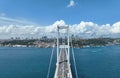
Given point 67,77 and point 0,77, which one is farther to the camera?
point 0,77

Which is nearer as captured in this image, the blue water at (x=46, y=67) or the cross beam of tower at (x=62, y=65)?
the cross beam of tower at (x=62, y=65)

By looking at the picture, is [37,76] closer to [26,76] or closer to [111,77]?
[26,76]

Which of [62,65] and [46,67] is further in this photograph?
[46,67]

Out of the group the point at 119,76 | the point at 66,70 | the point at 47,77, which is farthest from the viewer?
the point at 119,76

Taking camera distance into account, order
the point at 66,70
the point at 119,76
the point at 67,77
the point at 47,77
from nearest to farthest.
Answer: the point at 67,77 < the point at 66,70 < the point at 47,77 < the point at 119,76

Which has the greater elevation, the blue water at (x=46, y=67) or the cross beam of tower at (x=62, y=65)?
the cross beam of tower at (x=62, y=65)

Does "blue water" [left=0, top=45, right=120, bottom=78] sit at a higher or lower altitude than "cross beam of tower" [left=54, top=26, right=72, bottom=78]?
lower

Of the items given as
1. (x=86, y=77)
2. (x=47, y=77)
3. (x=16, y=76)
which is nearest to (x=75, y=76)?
(x=86, y=77)

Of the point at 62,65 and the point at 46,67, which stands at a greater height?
the point at 62,65

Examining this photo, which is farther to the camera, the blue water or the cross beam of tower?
the blue water
